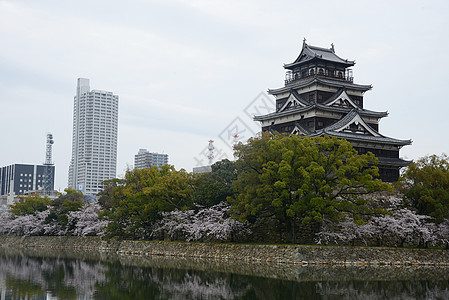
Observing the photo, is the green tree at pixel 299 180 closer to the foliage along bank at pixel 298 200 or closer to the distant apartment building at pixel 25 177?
the foliage along bank at pixel 298 200

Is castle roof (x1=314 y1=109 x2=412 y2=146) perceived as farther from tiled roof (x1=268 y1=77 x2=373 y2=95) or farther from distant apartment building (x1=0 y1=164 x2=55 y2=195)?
distant apartment building (x1=0 y1=164 x2=55 y2=195)

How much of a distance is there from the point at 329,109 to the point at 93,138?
350 feet

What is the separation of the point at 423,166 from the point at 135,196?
2123cm

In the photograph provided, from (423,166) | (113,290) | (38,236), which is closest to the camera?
(113,290)

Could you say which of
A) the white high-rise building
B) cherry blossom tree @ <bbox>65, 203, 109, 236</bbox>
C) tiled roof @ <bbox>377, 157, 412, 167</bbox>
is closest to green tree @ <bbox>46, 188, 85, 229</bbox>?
cherry blossom tree @ <bbox>65, 203, 109, 236</bbox>

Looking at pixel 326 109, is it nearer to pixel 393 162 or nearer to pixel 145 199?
pixel 393 162

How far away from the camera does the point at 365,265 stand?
29.4 m

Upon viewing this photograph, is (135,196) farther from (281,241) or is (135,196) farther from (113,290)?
(113,290)

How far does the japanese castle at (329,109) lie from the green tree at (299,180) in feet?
25.7

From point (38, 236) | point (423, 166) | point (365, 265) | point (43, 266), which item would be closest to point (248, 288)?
point (365, 265)

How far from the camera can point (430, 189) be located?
31500 millimetres

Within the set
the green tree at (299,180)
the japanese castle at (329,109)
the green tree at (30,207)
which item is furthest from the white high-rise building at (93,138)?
the green tree at (299,180)

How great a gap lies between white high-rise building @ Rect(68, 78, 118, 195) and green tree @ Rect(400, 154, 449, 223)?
115m

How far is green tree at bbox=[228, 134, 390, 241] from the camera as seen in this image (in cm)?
3005
